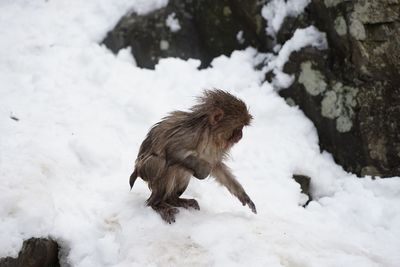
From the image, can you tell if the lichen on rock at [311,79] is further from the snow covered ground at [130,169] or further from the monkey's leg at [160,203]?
the monkey's leg at [160,203]

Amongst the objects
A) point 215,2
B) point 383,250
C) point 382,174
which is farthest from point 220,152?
point 215,2

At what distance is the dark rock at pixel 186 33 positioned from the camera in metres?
6.56

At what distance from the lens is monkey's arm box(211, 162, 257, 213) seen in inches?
164

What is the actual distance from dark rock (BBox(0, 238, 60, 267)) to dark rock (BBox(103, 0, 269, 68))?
11.6 feet

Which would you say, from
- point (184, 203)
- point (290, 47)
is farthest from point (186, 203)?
point (290, 47)

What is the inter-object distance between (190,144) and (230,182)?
25.0 inches

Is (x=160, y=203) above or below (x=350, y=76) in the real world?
below

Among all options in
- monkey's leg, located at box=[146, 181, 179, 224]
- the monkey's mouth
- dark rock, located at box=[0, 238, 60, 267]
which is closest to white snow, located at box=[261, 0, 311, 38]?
the monkey's mouth

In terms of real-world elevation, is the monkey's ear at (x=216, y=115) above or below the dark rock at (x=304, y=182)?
below

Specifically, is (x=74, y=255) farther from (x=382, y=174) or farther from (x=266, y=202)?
(x=382, y=174)

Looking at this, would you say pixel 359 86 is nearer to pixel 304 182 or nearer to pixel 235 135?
pixel 304 182

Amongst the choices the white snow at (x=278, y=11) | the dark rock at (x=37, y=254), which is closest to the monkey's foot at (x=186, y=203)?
the dark rock at (x=37, y=254)

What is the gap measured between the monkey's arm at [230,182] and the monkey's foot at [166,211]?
520 mm

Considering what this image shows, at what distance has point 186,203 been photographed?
4.11 meters
